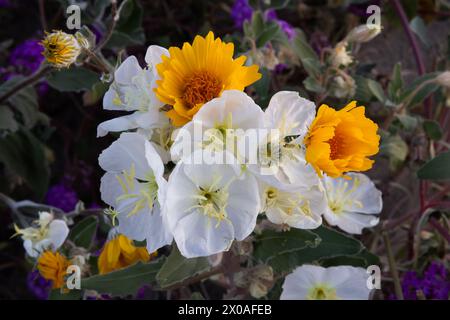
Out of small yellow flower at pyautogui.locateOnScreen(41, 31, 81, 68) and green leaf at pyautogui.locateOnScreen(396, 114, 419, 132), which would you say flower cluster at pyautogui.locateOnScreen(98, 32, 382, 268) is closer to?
small yellow flower at pyautogui.locateOnScreen(41, 31, 81, 68)

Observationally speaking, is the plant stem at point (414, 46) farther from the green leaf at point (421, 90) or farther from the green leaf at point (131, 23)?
the green leaf at point (131, 23)

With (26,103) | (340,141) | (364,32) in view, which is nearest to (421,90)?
(364,32)

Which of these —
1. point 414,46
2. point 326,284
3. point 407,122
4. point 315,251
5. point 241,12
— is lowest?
point 326,284

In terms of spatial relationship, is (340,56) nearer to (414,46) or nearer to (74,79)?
(414,46)

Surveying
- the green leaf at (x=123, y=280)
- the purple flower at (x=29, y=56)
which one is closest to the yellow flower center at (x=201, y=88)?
the green leaf at (x=123, y=280)
